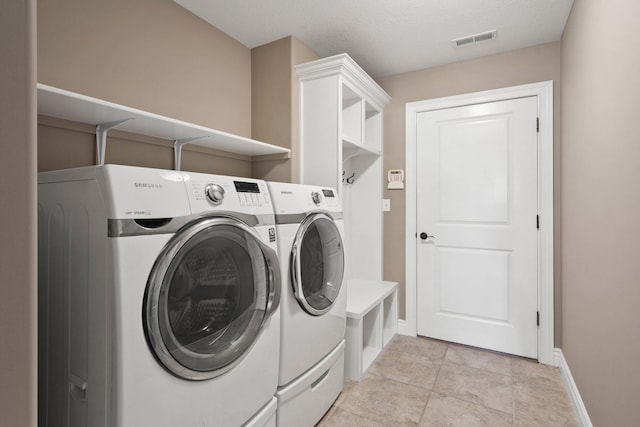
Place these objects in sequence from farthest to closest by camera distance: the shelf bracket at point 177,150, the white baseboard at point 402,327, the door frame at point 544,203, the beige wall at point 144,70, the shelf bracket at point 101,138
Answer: the white baseboard at point 402,327 < the door frame at point 544,203 < the shelf bracket at point 177,150 < the shelf bracket at point 101,138 < the beige wall at point 144,70

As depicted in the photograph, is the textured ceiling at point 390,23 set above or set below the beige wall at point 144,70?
above

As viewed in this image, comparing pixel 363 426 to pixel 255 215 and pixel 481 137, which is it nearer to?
pixel 255 215

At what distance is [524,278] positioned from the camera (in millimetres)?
2533

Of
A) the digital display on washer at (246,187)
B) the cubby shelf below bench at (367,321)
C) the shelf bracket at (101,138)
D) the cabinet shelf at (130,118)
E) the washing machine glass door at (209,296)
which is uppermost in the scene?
the cabinet shelf at (130,118)

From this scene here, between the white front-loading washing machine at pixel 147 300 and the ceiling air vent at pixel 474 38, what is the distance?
204cm

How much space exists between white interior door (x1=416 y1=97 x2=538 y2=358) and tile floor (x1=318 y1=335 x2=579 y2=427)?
0.29m

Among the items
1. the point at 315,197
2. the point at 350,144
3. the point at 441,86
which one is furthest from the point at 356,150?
the point at 315,197

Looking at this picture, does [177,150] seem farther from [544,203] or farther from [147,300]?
[544,203]

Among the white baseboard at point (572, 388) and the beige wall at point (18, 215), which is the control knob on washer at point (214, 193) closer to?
the beige wall at point (18, 215)

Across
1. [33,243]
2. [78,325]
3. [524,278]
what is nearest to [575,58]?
[524,278]

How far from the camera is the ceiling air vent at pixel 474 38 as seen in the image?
2.31 m

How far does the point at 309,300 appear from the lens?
5.53ft

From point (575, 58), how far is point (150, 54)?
2475mm

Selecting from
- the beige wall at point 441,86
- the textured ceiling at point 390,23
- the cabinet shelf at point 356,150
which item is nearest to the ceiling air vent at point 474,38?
the textured ceiling at point 390,23
